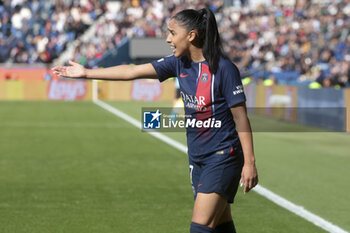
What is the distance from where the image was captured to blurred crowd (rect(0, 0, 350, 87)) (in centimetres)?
3566

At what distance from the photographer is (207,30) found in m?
4.55

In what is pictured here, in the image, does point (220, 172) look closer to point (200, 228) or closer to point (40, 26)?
point (200, 228)

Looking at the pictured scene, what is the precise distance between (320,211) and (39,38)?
33961 millimetres

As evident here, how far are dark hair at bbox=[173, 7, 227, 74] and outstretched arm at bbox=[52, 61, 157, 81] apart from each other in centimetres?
50

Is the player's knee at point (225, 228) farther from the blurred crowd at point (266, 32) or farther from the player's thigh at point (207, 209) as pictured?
the blurred crowd at point (266, 32)

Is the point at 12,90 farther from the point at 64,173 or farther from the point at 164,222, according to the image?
the point at 164,222

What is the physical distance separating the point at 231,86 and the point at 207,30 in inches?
15.7

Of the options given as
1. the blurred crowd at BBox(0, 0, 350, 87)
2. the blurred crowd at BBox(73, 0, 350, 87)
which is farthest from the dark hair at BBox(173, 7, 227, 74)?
the blurred crowd at BBox(0, 0, 350, 87)

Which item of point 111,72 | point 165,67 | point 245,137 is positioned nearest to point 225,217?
point 245,137

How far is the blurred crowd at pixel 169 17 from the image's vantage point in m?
35.7

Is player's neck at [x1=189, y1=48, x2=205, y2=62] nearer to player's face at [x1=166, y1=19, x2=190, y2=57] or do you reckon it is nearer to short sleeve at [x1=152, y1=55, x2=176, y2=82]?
player's face at [x1=166, y1=19, x2=190, y2=57]

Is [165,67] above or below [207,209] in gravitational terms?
above

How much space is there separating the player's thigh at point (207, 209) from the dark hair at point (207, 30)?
0.81 metres

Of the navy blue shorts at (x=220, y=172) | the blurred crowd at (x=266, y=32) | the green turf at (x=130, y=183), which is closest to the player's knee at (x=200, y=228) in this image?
the navy blue shorts at (x=220, y=172)
